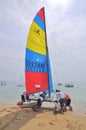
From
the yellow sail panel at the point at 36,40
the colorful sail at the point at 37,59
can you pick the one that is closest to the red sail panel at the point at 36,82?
the colorful sail at the point at 37,59

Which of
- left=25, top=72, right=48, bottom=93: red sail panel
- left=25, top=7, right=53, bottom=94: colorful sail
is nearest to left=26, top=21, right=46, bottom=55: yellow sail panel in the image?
left=25, top=7, right=53, bottom=94: colorful sail

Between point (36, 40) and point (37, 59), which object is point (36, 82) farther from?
point (36, 40)

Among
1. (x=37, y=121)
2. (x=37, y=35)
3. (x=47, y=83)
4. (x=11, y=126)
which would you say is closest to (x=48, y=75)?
(x=47, y=83)

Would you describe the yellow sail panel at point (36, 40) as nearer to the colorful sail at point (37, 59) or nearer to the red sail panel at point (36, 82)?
the colorful sail at point (37, 59)

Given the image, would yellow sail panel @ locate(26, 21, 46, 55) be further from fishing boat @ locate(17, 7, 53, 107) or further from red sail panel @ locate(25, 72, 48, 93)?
red sail panel @ locate(25, 72, 48, 93)

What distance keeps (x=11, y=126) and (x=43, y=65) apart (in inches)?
239

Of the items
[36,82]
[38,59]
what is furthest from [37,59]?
[36,82]

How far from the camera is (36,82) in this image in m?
13.5

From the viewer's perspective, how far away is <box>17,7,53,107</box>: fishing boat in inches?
522

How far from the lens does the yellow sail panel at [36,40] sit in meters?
13.4

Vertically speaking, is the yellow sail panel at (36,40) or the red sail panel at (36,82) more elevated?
the yellow sail panel at (36,40)

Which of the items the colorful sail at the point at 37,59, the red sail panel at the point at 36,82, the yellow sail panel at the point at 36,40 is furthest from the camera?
the yellow sail panel at the point at 36,40

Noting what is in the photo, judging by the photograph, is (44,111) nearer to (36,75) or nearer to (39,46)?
(36,75)

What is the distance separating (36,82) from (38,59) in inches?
54.2
